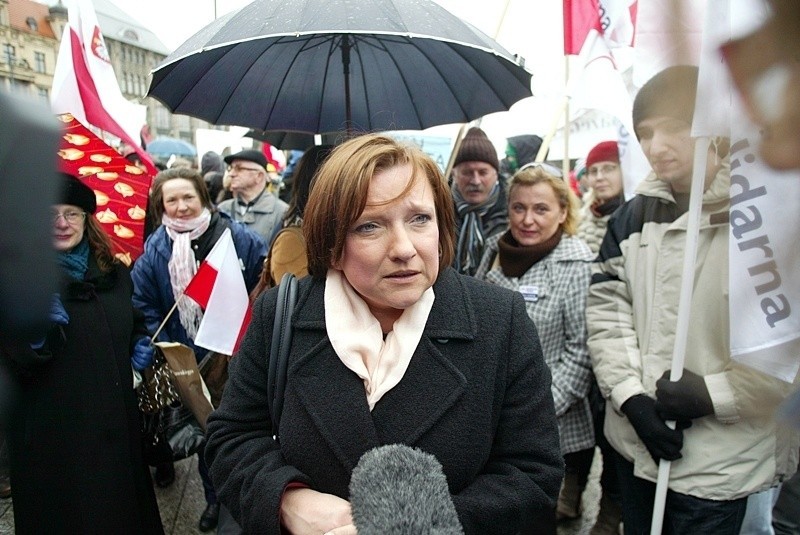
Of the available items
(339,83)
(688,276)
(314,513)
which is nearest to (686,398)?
(688,276)

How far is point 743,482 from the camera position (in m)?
1.89

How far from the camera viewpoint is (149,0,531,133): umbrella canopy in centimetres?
263

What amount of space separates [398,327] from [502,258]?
161 centimetres

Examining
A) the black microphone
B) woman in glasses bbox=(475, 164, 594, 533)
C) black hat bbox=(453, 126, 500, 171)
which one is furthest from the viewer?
black hat bbox=(453, 126, 500, 171)

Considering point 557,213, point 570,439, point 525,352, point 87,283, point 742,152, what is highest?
point 742,152

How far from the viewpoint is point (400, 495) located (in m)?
1.20

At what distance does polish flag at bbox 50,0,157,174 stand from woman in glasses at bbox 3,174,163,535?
4.52 ft

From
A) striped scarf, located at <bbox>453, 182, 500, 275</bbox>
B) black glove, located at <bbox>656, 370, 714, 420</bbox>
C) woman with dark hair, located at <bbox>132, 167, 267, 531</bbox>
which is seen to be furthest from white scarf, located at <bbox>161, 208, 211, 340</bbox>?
black glove, located at <bbox>656, 370, 714, 420</bbox>

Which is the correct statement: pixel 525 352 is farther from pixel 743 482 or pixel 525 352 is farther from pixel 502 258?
pixel 502 258

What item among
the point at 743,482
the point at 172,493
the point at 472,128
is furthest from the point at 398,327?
the point at 172,493

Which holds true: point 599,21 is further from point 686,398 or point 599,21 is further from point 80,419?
point 80,419

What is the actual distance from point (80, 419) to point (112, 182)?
1.38m

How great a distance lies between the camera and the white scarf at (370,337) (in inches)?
55.1

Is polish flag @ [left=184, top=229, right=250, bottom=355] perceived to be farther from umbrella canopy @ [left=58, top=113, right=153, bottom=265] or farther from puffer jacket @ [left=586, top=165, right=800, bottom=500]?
puffer jacket @ [left=586, top=165, right=800, bottom=500]
